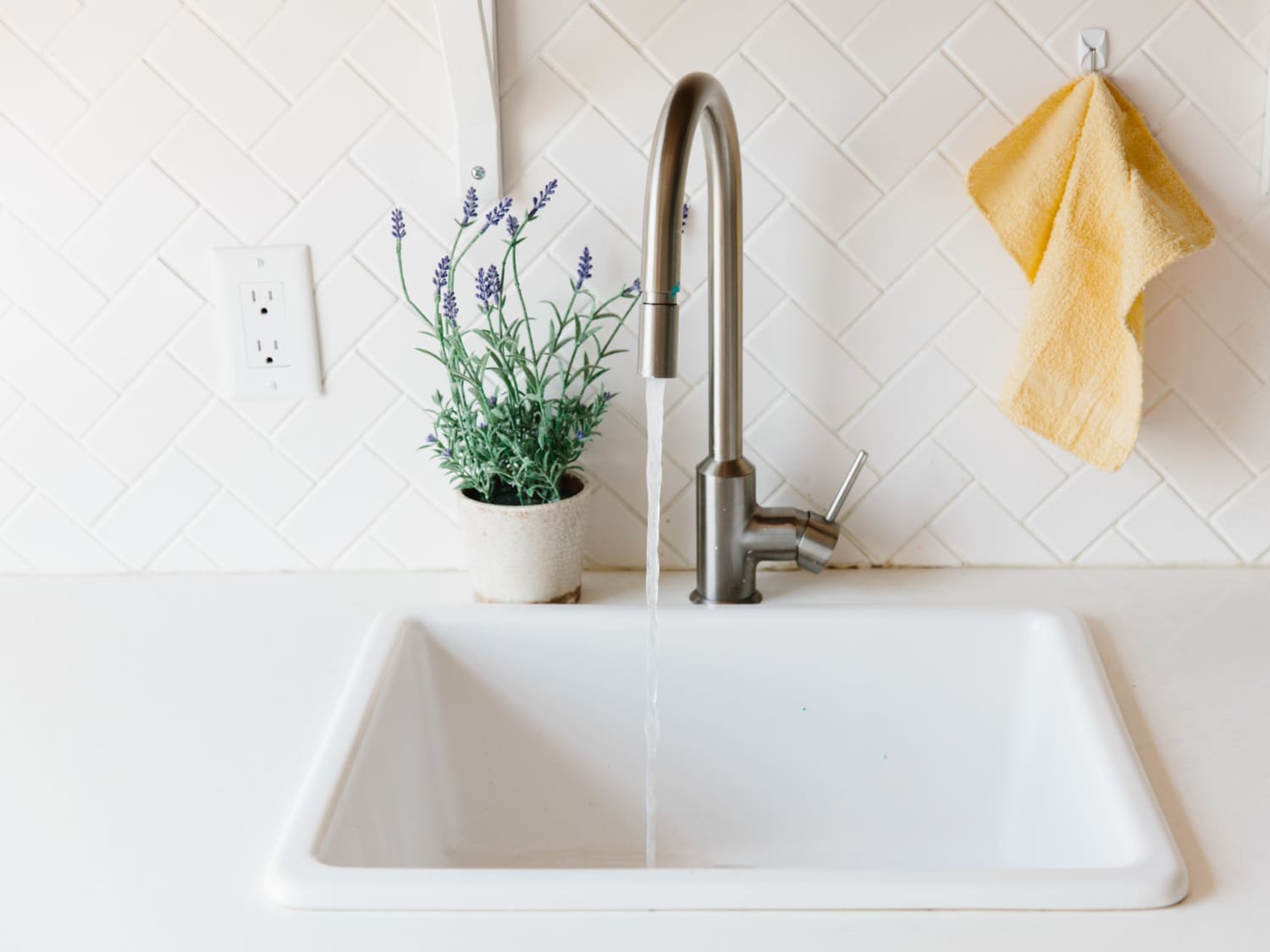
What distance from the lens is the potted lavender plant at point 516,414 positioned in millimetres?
1095

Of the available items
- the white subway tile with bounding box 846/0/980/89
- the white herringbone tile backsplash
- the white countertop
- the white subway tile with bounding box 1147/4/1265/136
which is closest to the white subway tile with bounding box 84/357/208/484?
the white herringbone tile backsplash

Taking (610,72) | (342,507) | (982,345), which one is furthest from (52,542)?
(982,345)

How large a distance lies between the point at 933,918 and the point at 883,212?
64 cm

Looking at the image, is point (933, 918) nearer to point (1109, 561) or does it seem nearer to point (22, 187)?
point (1109, 561)

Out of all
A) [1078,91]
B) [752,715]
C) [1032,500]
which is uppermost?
[1078,91]

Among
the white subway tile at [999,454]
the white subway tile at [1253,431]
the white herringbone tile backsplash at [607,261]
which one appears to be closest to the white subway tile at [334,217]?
the white herringbone tile backsplash at [607,261]

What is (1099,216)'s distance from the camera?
1.08 m

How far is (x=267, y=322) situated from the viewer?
3.88 feet

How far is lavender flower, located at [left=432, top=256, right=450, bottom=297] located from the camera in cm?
109

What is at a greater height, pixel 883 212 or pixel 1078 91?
pixel 1078 91

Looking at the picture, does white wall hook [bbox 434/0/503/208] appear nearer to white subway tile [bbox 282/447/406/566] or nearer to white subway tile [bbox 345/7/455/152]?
white subway tile [bbox 345/7/455/152]

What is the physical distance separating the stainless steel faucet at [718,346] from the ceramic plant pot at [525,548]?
11cm

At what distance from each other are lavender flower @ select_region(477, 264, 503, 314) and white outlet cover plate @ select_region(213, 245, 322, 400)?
0.61 feet

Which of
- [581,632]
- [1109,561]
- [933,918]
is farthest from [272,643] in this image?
[1109,561]
